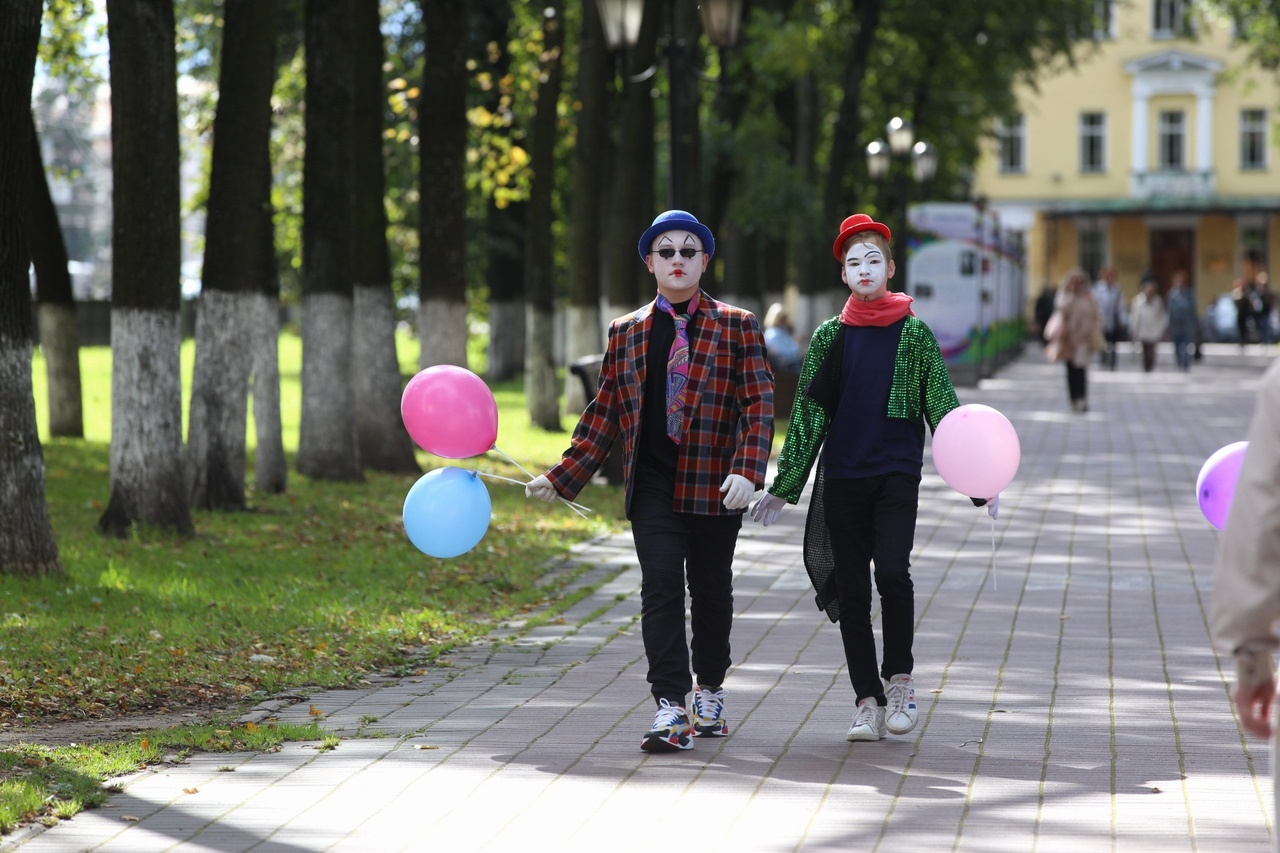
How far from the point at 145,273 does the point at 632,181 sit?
934cm

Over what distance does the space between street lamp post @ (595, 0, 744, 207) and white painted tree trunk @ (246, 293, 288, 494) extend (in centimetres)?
334

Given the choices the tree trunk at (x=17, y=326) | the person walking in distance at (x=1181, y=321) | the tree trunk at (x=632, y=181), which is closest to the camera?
the tree trunk at (x=17, y=326)

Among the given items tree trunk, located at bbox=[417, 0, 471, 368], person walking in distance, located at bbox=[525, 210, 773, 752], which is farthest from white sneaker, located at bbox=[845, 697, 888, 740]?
tree trunk, located at bbox=[417, 0, 471, 368]

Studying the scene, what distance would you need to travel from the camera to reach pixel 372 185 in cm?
1620

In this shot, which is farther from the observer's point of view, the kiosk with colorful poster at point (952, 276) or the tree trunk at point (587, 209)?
the kiosk with colorful poster at point (952, 276)

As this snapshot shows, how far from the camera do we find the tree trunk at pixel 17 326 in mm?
9531

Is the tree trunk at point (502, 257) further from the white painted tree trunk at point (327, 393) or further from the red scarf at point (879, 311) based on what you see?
the red scarf at point (879, 311)

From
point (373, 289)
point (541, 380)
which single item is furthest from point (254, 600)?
point (541, 380)

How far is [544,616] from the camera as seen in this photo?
9703 mm

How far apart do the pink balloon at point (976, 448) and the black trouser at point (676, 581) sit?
80cm

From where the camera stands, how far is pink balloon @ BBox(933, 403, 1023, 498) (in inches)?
→ 257

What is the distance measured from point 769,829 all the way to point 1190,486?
12.0 metres

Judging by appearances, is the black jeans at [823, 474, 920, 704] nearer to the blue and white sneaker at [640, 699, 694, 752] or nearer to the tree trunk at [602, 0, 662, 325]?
the blue and white sneaker at [640, 699, 694, 752]

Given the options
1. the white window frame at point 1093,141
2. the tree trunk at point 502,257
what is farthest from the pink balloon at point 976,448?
the white window frame at point 1093,141
